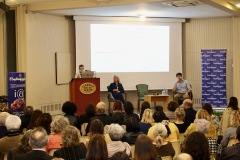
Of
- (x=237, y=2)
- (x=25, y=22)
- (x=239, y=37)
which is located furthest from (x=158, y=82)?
(x=25, y=22)

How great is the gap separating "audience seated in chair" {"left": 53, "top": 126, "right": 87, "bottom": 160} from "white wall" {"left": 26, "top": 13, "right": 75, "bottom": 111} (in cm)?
762

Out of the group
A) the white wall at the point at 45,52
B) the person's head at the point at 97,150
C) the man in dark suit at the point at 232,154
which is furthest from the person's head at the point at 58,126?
the white wall at the point at 45,52

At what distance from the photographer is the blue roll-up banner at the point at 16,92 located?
391 inches

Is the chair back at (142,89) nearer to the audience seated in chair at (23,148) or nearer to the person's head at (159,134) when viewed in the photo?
the person's head at (159,134)

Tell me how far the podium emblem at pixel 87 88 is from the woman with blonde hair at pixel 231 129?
5.70 metres

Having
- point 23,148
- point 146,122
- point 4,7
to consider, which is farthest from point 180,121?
point 4,7

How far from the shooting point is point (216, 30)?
45.2 ft

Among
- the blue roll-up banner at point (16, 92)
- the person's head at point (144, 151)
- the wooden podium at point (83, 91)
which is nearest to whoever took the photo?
the person's head at point (144, 151)

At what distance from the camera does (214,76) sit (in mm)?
13578

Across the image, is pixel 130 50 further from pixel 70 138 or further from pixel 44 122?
pixel 70 138

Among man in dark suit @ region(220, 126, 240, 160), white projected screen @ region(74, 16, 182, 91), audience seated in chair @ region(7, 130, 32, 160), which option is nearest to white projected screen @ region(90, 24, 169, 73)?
white projected screen @ region(74, 16, 182, 91)

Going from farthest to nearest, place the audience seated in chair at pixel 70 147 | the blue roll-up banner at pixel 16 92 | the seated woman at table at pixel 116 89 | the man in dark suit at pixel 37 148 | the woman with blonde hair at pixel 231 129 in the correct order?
the seated woman at table at pixel 116 89 < the blue roll-up banner at pixel 16 92 < the woman with blonde hair at pixel 231 129 < the audience seated in chair at pixel 70 147 < the man in dark suit at pixel 37 148

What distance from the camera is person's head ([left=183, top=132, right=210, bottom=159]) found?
11.5 ft

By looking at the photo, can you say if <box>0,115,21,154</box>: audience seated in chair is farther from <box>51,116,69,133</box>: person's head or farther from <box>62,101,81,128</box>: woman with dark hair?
<box>62,101,81,128</box>: woman with dark hair
